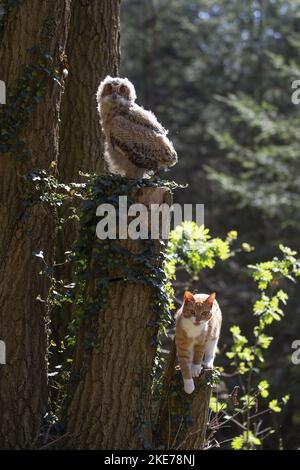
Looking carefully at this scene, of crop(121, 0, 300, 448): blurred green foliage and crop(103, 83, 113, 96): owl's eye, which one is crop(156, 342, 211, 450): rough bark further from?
crop(121, 0, 300, 448): blurred green foliage

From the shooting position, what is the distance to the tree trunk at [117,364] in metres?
5.06

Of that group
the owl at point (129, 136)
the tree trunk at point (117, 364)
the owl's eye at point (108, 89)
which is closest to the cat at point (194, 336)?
the tree trunk at point (117, 364)

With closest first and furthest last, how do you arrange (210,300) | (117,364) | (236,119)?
(117,364), (210,300), (236,119)

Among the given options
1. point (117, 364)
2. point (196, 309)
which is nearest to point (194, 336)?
point (196, 309)

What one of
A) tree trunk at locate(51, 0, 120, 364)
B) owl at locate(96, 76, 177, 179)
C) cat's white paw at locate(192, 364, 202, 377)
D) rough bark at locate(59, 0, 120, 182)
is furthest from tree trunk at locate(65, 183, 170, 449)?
rough bark at locate(59, 0, 120, 182)

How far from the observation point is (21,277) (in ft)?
17.9

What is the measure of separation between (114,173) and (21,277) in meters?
0.98

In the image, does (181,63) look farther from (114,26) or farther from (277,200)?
(114,26)

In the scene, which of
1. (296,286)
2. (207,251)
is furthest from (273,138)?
(207,251)

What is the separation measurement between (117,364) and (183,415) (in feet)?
2.11

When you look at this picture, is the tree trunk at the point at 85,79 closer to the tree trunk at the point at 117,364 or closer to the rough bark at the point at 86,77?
the rough bark at the point at 86,77

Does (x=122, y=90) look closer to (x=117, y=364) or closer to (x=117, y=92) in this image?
(x=117, y=92)

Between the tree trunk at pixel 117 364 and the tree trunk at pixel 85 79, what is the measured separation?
1.53m

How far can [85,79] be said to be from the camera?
6824mm
